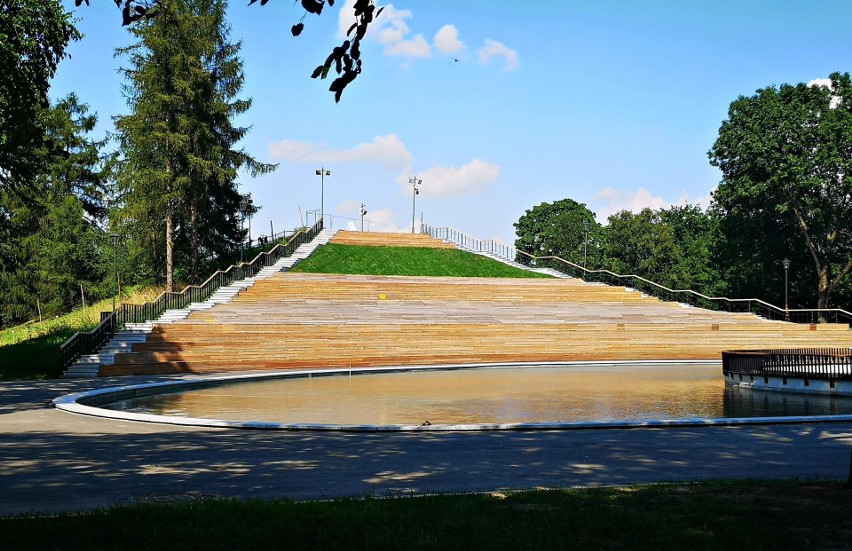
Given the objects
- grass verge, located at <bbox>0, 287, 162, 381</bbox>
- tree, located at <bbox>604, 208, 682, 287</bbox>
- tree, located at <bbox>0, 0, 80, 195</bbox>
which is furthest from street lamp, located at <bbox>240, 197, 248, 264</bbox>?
tree, located at <bbox>604, 208, 682, 287</bbox>

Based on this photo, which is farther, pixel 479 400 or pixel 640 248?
pixel 640 248

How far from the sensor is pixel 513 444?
13.1 meters

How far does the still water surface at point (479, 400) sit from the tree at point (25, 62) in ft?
30.7

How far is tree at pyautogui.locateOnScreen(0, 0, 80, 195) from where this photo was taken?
22.6 metres

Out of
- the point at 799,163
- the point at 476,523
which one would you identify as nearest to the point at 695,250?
the point at 799,163

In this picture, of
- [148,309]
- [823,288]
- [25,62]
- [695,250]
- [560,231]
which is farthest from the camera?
[560,231]

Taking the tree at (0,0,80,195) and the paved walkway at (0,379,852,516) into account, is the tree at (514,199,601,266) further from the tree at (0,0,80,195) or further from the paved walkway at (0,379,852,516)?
the paved walkway at (0,379,852,516)

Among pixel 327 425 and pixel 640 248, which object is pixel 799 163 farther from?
pixel 327 425

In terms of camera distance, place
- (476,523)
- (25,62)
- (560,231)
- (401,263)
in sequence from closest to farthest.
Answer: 1. (476,523)
2. (25,62)
3. (401,263)
4. (560,231)

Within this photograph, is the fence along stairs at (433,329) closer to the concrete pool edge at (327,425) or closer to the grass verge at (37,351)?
the grass verge at (37,351)

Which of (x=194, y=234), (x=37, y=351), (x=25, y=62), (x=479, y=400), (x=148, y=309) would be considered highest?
(x=25, y=62)

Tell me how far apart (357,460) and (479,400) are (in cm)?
952

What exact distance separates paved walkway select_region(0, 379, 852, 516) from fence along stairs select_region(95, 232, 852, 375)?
1480 cm

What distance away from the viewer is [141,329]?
31.6 meters
